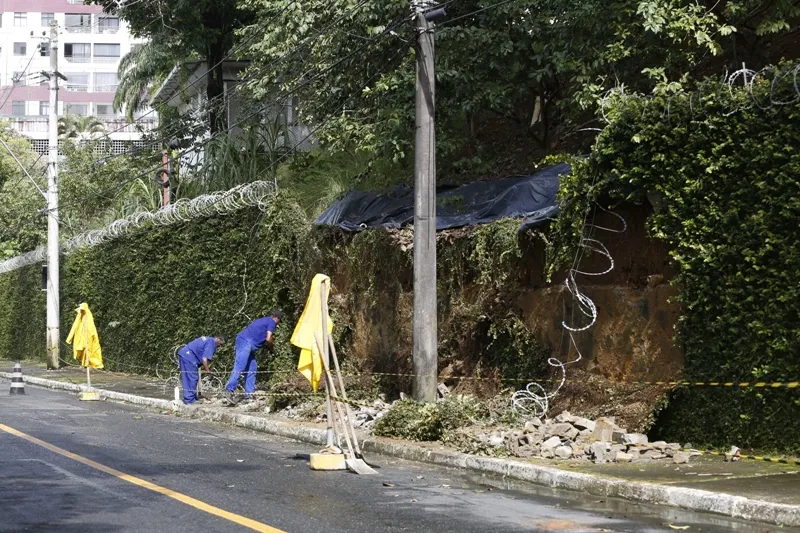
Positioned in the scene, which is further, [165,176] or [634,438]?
[165,176]

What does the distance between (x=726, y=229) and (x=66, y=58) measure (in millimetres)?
87770

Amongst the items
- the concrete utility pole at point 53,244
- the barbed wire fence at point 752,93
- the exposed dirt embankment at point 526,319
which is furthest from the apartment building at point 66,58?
the barbed wire fence at point 752,93

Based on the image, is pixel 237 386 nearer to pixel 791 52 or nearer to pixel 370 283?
pixel 370 283

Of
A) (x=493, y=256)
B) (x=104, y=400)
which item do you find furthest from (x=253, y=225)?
(x=493, y=256)

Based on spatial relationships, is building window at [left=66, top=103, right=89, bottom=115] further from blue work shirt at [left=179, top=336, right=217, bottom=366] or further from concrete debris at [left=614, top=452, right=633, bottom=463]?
concrete debris at [left=614, top=452, right=633, bottom=463]

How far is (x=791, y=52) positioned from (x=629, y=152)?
699 centimetres

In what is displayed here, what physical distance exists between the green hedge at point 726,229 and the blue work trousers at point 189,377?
10.2m

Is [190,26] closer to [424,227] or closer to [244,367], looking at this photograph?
[244,367]

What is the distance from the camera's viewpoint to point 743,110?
1198 cm

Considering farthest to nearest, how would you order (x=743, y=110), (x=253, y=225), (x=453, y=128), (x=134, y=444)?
(x=253, y=225)
(x=453, y=128)
(x=134, y=444)
(x=743, y=110)

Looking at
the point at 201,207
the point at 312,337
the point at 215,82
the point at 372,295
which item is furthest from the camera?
the point at 215,82

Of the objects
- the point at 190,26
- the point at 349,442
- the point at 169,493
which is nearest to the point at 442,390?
the point at 349,442

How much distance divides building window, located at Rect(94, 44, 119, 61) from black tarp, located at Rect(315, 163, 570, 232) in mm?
78163

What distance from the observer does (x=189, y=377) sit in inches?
834
